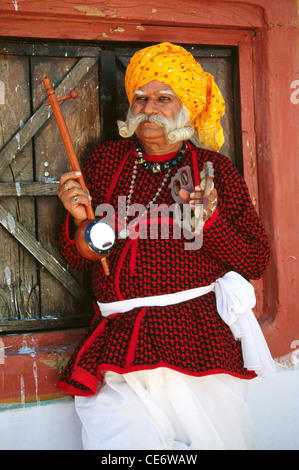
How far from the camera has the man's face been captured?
2.37 meters

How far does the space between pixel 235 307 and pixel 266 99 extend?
3.58 feet

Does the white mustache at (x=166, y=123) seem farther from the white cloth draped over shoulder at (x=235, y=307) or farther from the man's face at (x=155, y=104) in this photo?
the white cloth draped over shoulder at (x=235, y=307)

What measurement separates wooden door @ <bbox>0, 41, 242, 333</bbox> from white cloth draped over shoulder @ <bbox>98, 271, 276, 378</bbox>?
399 mm

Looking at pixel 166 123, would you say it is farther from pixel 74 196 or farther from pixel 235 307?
pixel 235 307

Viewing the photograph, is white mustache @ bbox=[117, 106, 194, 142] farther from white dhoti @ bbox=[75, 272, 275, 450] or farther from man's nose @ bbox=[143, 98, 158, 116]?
white dhoti @ bbox=[75, 272, 275, 450]

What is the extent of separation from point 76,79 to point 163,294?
1081 millimetres

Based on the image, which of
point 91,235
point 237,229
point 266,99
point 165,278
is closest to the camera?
point 91,235

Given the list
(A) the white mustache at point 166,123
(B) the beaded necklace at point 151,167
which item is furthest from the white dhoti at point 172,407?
(A) the white mustache at point 166,123

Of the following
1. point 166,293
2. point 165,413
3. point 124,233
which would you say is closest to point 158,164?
point 124,233

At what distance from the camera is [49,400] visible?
2.56 meters

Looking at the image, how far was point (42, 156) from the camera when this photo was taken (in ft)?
8.68
